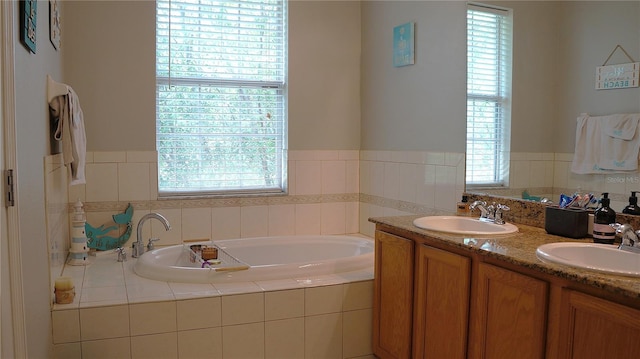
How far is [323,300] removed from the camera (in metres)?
2.83

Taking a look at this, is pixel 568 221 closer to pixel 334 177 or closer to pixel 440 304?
pixel 440 304

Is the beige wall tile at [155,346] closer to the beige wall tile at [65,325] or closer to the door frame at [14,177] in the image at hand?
the beige wall tile at [65,325]

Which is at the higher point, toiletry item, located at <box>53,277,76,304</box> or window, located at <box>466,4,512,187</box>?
window, located at <box>466,4,512,187</box>

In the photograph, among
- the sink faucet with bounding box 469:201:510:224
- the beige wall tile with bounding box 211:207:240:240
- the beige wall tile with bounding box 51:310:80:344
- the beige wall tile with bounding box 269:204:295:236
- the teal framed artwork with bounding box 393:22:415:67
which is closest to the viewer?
the beige wall tile with bounding box 51:310:80:344

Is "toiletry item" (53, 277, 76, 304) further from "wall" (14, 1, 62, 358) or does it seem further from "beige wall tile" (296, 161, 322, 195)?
"beige wall tile" (296, 161, 322, 195)

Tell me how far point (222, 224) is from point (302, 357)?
136 cm

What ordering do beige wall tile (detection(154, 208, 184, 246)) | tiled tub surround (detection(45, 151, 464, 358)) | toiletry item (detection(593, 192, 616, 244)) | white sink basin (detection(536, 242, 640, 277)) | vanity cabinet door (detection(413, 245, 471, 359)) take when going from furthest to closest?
beige wall tile (detection(154, 208, 184, 246)) < tiled tub surround (detection(45, 151, 464, 358)) < vanity cabinet door (detection(413, 245, 471, 359)) < toiletry item (detection(593, 192, 616, 244)) < white sink basin (detection(536, 242, 640, 277))

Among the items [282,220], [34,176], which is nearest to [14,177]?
[34,176]

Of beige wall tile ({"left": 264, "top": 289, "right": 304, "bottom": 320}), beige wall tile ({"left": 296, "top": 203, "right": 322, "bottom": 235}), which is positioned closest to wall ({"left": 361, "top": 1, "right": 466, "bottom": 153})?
beige wall tile ({"left": 296, "top": 203, "right": 322, "bottom": 235})

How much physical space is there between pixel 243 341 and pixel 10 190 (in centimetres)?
148

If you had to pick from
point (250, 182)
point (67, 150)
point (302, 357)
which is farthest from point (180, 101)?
point (302, 357)

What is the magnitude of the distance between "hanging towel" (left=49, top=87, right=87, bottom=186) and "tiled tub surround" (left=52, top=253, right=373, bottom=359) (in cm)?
61

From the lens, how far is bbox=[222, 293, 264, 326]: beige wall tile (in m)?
2.65

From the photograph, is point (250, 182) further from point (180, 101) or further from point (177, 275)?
point (177, 275)
